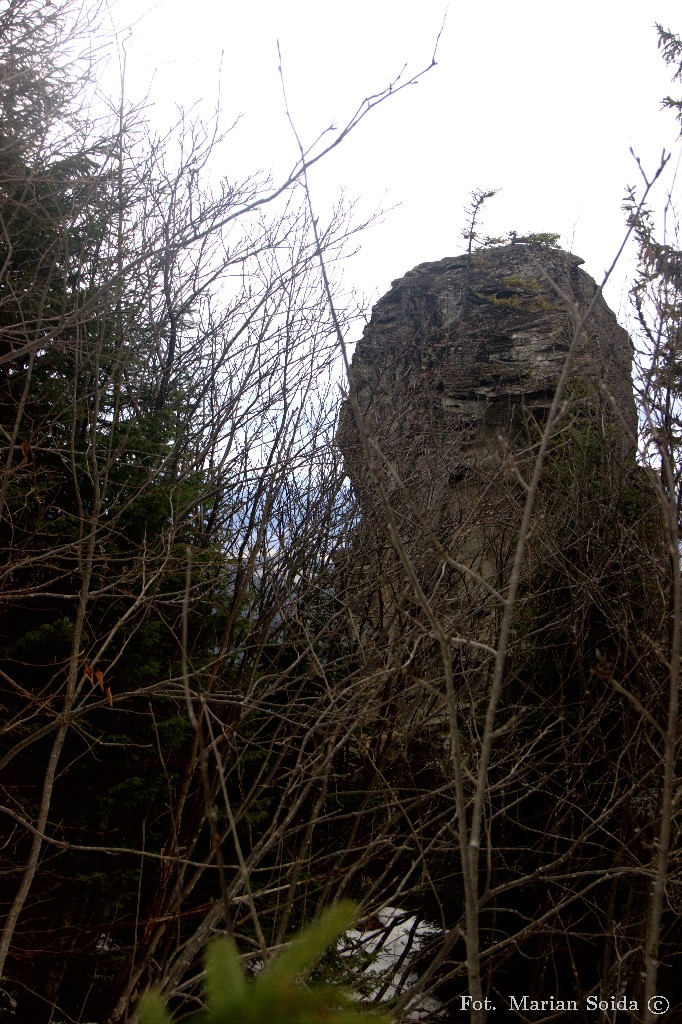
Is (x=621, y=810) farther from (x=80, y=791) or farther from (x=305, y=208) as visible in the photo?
(x=305, y=208)

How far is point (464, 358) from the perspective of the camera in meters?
9.38

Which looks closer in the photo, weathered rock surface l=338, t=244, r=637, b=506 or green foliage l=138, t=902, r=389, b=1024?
green foliage l=138, t=902, r=389, b=1024

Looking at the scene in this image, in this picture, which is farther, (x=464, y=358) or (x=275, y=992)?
(x=464, y=358)

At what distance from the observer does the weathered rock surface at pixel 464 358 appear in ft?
23.2

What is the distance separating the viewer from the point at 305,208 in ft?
19.9

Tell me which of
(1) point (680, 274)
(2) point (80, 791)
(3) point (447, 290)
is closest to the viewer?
(2) point (80, 791)

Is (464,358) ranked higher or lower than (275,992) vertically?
higher

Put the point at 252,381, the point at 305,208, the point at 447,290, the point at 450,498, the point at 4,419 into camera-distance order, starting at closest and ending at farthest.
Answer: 1. the point at 4,419
2. the point at 252,381
3. the point at 305,208
4. the point at 450,498
5. the point at 447,290

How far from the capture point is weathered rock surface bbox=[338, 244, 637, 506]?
7059 mm

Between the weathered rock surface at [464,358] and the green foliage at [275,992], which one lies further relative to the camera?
the weathered rock surface at [464,358]

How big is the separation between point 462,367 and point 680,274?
13.6ft

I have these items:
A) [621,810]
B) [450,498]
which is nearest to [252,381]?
[450,498]

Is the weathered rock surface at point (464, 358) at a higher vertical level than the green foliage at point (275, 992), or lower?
higher

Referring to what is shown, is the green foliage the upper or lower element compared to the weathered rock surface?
lower
